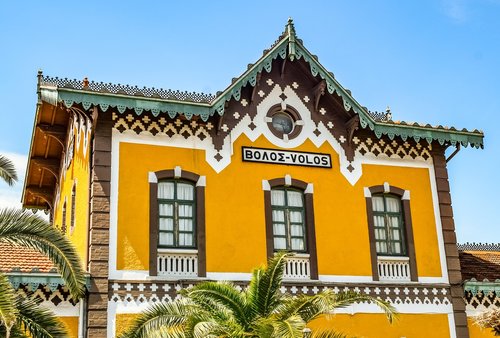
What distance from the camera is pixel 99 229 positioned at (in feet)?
51.3

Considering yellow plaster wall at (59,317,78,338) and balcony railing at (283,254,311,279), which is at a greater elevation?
balcony railing at (283,254,311,279)

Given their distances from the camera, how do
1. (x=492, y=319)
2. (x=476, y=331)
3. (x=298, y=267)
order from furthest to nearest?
(x=476, y=331), (x=298, y=267), (x=492, y=319)

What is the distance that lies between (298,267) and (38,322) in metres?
6.65

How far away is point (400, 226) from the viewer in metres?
18.6

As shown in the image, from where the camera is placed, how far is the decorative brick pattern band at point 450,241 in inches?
715

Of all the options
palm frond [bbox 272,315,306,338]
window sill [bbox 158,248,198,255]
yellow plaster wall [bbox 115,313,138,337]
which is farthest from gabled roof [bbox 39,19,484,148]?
palm frond [bbox 272,315,306,338]

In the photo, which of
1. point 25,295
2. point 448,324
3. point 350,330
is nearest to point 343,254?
point 350,330

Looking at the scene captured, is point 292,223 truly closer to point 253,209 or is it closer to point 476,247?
point 253,209

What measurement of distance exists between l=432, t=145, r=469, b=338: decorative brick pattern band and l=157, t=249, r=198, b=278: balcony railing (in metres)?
6.53

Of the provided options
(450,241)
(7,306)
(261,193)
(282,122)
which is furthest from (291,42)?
(7,306)

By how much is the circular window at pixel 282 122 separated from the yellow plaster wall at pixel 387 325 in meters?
4.58

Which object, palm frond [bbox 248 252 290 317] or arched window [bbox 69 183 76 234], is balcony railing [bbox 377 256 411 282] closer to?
palm frond [bbox 248 252 290 317]

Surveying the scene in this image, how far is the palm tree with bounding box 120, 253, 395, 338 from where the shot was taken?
12.4 meters

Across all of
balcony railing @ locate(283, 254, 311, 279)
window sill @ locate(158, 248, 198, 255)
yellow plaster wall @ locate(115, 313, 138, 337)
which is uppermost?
window sill @ locate(158, 248, 198, 255)
